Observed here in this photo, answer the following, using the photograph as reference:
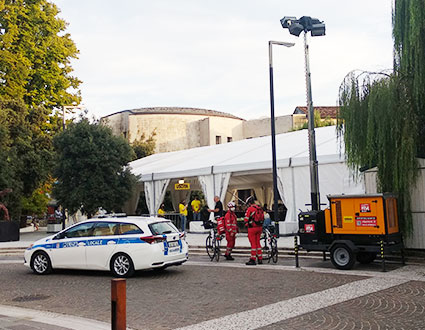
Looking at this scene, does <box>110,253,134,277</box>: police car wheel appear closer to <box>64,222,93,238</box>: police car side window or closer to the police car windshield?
the police car windshield

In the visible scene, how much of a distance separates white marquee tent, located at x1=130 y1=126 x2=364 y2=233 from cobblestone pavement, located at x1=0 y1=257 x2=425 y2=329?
199 inches

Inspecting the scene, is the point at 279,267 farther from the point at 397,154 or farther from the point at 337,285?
the point at 397,154

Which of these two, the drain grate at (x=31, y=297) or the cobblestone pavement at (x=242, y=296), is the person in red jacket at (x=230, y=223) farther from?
the drain grate at (x=31, y=297)

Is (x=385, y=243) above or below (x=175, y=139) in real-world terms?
below

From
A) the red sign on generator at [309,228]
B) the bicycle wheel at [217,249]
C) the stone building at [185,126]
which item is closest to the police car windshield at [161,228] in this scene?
the bicycle wheel at [217,249]

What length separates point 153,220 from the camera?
38.7 feet

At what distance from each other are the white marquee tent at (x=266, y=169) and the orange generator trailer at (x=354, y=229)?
267 centimetres

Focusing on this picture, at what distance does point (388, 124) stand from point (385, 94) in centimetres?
78

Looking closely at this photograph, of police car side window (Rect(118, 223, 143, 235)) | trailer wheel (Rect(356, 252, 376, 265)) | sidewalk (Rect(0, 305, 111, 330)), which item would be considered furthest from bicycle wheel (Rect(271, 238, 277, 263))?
sidewalk (Rect(0, 305, 111, 330))

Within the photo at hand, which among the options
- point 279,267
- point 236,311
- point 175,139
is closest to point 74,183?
point 279,267

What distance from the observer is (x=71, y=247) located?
39.4 feet

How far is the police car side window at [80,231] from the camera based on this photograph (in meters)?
12.0

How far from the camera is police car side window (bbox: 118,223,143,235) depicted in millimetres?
11406

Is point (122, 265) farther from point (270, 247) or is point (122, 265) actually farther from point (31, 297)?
point (270, 247)
